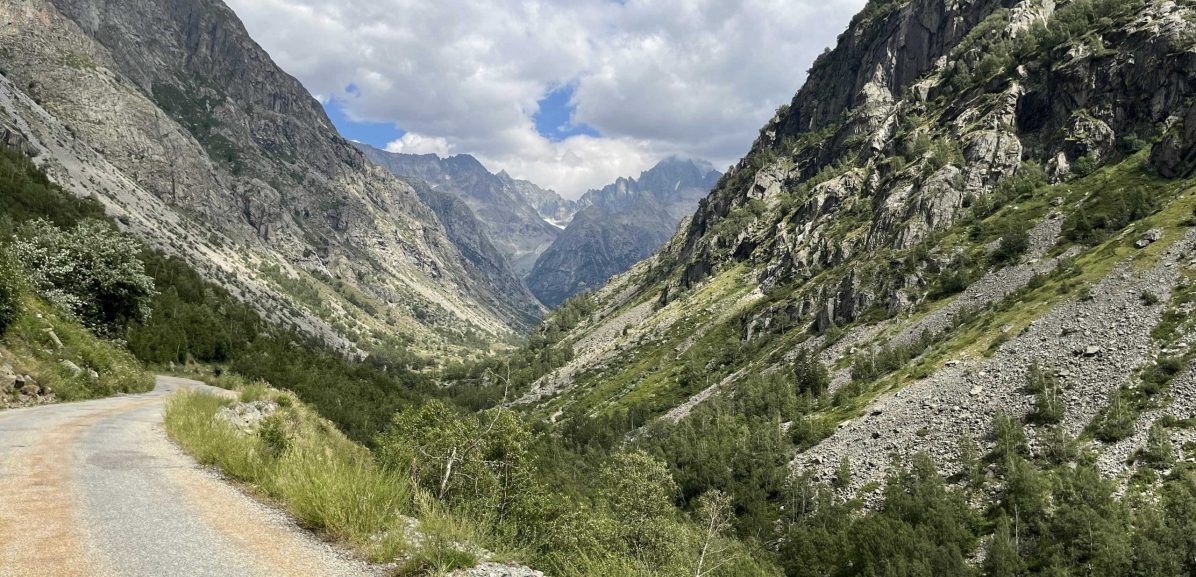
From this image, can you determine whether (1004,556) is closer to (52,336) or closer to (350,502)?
(350,502)

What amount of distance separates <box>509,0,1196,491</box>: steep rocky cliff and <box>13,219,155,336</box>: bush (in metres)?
68.9

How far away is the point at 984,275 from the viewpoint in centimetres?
9394

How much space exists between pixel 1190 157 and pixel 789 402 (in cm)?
7959

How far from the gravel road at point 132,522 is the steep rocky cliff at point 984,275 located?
60677 millimetres

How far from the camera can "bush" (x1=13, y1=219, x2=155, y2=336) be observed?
3662 centimetres

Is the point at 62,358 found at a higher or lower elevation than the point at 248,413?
higher

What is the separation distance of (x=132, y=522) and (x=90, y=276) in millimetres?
44293

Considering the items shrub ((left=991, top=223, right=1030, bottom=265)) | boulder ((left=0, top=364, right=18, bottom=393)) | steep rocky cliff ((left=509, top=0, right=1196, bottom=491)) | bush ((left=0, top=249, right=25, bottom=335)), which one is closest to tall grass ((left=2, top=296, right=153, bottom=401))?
bush ((left=0, top=249, right=25, bottom=335))

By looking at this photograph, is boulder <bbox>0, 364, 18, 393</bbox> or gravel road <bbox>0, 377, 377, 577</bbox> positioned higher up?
boulder <bbox>0, 364, 18, 393</bbox>

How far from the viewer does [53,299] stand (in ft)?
114

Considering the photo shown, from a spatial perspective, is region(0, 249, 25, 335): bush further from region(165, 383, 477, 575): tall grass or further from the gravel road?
region(165, 383, 477, 575): tall grass

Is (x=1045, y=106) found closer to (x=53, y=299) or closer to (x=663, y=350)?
(x=663, y=350)

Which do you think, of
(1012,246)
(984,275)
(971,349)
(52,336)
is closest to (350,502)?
(52,336)

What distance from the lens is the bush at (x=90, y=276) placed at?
36.6 metres
